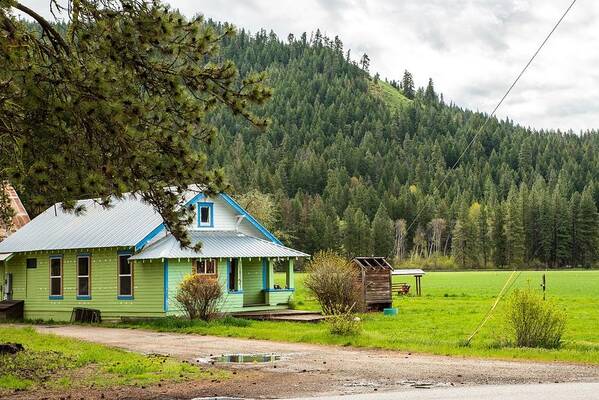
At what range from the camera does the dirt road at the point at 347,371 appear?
11.7 metres

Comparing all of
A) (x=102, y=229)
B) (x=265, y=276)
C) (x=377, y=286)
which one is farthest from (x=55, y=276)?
(x=377, y=286)

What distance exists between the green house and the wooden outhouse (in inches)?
106

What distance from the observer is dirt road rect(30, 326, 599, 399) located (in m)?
11.7

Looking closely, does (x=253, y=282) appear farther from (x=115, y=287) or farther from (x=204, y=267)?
(x=115, y=287)

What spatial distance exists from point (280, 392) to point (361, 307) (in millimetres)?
17568

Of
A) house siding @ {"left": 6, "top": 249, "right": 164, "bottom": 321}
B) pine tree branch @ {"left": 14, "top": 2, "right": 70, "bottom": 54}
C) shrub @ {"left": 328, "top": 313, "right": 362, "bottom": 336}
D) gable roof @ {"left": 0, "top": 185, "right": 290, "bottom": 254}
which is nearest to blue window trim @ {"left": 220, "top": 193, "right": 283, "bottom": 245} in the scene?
gable roof @ {"left": 0, "top": 185, "right": 290, "bottom": 254}

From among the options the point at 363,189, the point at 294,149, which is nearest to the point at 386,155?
the point at 294,149

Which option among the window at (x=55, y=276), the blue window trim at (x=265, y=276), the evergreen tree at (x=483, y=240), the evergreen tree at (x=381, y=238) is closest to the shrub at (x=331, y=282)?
the blue window trim at (x=265, y=276)

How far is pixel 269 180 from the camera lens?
153125 mm

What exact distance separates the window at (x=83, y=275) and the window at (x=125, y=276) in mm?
1918

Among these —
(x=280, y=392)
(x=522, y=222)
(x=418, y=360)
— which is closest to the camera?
(x=280, y=392)

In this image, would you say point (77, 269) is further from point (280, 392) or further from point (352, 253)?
point (352, 253)

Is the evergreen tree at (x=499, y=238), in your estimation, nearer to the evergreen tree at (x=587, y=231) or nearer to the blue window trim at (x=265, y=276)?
the evergreen tree at (x=587, y=231)

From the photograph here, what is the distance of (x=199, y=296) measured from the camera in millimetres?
24922
